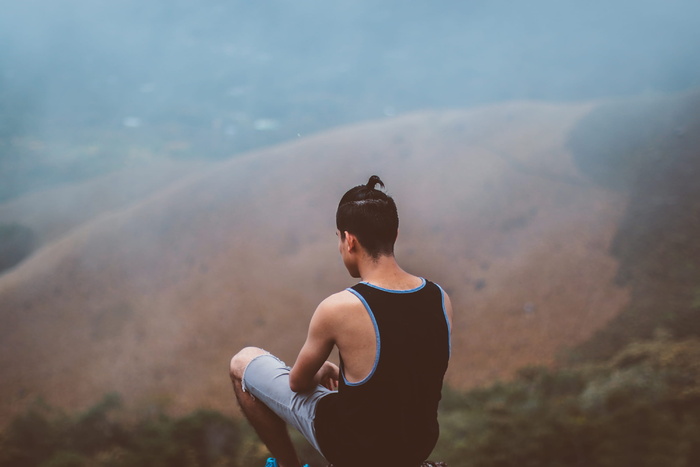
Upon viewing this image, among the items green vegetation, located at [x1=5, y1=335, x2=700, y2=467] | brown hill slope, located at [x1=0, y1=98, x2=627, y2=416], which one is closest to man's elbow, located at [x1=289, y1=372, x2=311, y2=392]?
green vegetation, located at [x1=5, y1=335, x2=700, y2=467]

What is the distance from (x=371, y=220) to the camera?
48.8 inches

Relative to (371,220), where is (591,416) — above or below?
below

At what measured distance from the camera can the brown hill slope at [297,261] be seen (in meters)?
2.69

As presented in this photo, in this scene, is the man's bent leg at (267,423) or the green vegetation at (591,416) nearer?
the man's bent leg at (267,423)

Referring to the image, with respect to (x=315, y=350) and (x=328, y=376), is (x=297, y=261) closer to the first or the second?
(x=328, y=376)

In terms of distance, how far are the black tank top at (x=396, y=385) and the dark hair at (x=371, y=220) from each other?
0.40 ft

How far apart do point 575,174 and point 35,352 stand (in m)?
3.41

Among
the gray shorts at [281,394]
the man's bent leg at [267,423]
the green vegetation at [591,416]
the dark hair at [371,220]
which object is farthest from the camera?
the green vegetation at [591,416]

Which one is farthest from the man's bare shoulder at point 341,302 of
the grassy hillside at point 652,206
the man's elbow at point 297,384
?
the grassy hillside at point 652,206

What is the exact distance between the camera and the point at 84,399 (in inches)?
101

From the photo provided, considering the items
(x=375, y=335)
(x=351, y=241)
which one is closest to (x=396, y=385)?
(x=375, y=335)

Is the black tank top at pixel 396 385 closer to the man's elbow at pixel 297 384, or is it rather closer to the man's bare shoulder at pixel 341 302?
the man's bare shoulder at pixel 341 302

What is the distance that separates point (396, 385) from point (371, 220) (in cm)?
39

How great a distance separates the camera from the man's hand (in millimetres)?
1460
